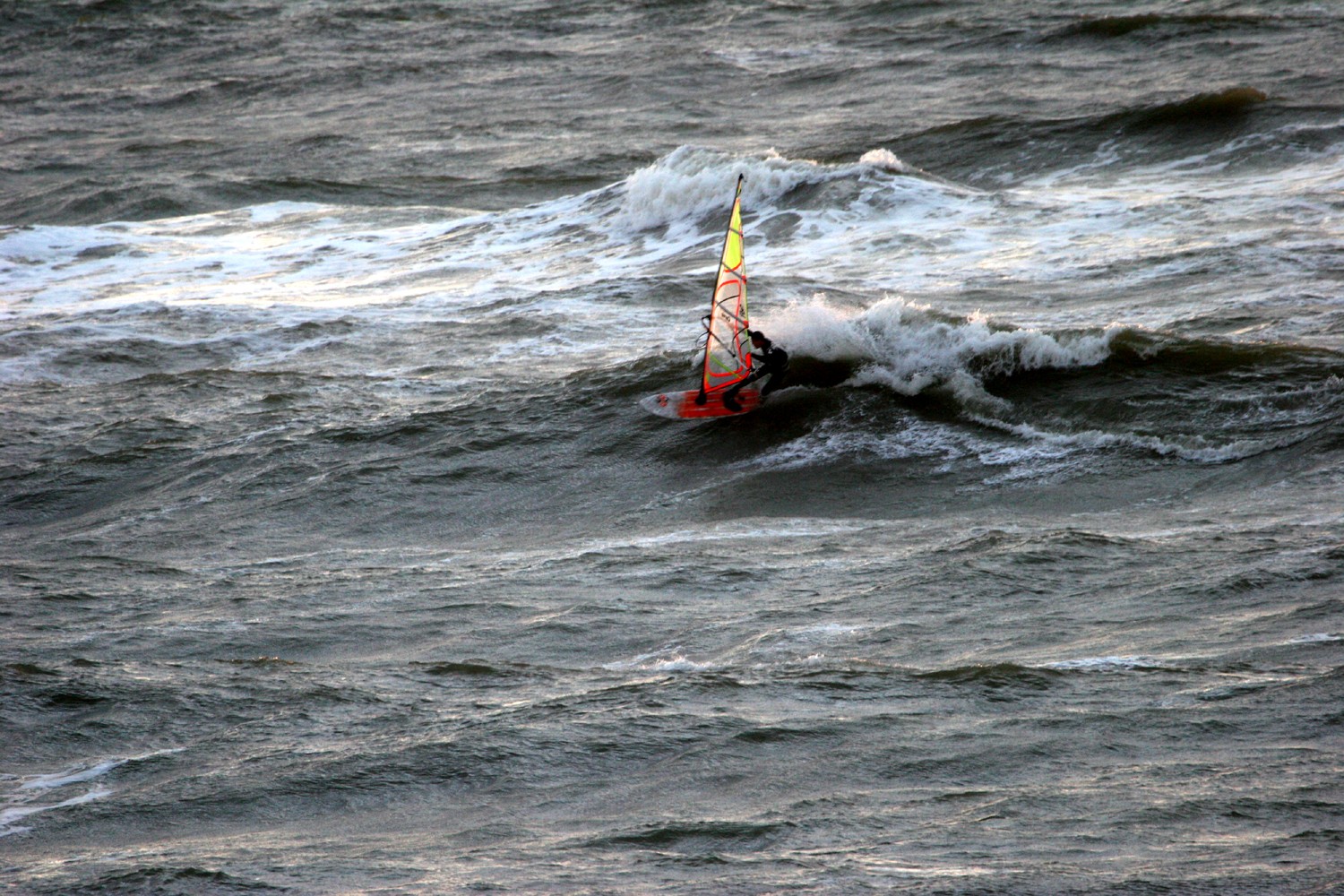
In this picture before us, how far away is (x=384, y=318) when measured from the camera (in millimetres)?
17547

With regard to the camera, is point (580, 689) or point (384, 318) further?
point (384, 318)

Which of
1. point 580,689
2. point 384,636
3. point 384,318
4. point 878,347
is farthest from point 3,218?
point 580,689

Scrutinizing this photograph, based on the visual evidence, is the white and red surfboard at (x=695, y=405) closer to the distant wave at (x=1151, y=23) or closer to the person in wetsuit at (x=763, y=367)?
the person in wetsuit at (x=763, y=367)

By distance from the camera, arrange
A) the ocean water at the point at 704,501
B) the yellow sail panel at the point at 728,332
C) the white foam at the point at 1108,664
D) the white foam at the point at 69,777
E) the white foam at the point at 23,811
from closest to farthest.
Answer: the ocean water at the point at 704,501 → the white foam at the point at 23,811 → the white foam at the point at 69,777 → the white foam at the point at 1108,664 → the yellow sail panel at the point at 728,332

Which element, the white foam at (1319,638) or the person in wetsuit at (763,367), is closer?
the white foam at (1319,638)

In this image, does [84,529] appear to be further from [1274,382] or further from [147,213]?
[147,213]

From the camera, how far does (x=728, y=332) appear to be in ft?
44.3

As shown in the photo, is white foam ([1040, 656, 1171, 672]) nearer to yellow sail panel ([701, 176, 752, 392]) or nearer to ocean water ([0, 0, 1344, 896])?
ocean water ([0, 0, 1344, 896])

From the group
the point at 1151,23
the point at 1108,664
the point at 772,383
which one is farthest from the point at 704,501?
the point at 1151,23

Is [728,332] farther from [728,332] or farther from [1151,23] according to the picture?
[1151,23]

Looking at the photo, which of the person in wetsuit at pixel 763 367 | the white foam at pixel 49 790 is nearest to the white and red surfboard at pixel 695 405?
the person in wetsuit at pixel 763 367

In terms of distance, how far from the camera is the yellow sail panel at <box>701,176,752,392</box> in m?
13.3

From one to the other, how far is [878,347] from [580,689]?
7293 millimetres

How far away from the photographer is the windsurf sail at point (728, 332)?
1331 cm
